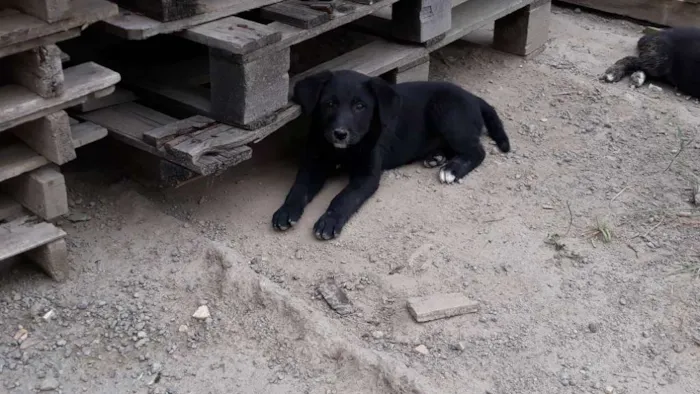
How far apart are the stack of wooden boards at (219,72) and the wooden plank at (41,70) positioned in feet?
1.27

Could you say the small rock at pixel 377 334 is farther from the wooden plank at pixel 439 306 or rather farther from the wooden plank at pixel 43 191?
the wooden plank at pixel 43 191

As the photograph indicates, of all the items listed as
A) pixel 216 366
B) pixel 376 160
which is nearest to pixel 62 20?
pixel 216 366

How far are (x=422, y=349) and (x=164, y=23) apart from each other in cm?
176

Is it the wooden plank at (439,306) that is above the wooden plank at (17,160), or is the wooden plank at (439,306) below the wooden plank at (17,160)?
below

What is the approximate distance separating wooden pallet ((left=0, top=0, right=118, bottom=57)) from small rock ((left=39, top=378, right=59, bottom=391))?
125cm

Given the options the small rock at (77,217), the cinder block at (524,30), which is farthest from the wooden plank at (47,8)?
the cinder block at (524,30)

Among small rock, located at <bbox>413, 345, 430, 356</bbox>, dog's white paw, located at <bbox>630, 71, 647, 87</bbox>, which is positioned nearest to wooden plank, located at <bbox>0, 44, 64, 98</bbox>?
small rock, located at <bbox>413, 345, 430, 356</bbox>

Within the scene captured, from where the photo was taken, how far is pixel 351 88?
4711mm

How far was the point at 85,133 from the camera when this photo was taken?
13.1ft

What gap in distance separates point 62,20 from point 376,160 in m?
1.83

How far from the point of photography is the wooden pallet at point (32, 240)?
3770mm

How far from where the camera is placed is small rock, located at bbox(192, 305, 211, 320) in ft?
12.5

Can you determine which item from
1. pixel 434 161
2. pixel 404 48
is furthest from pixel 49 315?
pixel 404 48

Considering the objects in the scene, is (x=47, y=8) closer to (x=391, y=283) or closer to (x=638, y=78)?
(x=391, y=283)
